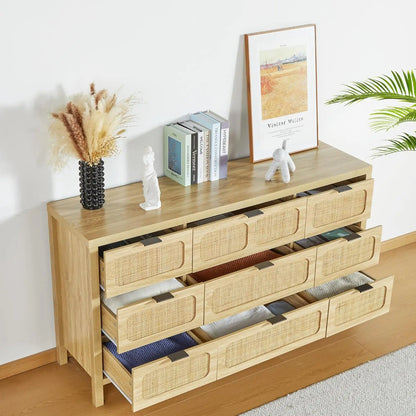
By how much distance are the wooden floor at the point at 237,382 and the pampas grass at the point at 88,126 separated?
854mm

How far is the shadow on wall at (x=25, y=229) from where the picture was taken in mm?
2367

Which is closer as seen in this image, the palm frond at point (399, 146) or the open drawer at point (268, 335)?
the open drawer at point (268, 335)

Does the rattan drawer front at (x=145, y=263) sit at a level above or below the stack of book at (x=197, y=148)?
below

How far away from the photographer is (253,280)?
2.61 m

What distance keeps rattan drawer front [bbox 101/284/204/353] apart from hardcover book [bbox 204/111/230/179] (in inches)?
17.6

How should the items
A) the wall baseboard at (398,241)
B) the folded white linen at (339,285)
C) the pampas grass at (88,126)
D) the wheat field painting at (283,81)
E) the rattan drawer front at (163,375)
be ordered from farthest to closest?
the wall baseboard at (398,241)
the folded white linen at (339,285)
the wheat field painting at (283,81)
the rattan drawer front at (163,375)
the pampas grass at (88,126)

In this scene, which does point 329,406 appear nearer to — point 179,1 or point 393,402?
point 393,402

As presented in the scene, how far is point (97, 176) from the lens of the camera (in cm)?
239

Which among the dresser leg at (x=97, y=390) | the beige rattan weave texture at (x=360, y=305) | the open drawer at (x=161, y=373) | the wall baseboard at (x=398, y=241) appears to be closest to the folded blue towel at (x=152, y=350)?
the open drawer at (x=161, y=373)

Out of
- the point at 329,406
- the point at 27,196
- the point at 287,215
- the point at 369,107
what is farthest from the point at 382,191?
the point at 27,196

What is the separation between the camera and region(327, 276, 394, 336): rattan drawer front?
278 cm

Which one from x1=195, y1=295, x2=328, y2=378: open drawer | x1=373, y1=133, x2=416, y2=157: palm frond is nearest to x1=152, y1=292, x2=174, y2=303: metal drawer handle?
x1=195, y1=295, x2=328, y2=378: open drawer

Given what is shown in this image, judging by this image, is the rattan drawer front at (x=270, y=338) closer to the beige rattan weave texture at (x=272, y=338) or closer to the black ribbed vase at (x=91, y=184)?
the beige rattan weave texture at (x=272, y=338)

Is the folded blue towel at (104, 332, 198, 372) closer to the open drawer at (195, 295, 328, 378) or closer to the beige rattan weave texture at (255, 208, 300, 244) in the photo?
the open drawer at (195, 295, 328, 378)
